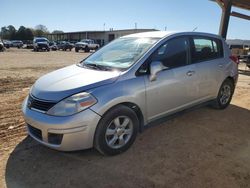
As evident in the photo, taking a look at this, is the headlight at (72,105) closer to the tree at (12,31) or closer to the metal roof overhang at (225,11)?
the metal roof overhang at (225,11)

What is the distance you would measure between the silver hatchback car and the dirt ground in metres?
0.30

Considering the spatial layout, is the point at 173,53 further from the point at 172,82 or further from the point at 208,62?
the point at 208,62

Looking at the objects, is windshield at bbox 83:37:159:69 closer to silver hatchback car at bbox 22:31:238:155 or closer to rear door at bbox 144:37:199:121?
silver hatchback car at bbox 22:31:238:155

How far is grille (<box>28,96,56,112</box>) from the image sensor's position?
3242mm

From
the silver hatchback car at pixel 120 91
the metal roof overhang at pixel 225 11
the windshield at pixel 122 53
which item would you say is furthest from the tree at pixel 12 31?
the silver hatchback car at pixel 120 91

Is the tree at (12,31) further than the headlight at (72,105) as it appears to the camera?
Yes

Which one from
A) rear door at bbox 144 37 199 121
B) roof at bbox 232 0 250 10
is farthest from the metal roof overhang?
rear door at bbox 144 37 199 121

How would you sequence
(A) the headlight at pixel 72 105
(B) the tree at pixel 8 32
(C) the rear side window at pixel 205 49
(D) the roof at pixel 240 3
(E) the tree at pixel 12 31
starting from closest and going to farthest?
(A) the headlight at pixel 72 105, (C) the rear side window at pixel 205 49, (D) the roof at pixel 240 3, (E) the tree at pixel 12 31, (B) the tree at pixel 8 32

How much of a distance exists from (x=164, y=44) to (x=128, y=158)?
1.88 meters

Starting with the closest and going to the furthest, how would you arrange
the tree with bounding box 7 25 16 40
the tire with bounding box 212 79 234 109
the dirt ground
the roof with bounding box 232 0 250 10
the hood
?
the dirt ground
the hood
the tire with bounding box 212 79 234 109
the roof with bounding box 232 0 250 10
the tree with bounding box 7 25 16 40

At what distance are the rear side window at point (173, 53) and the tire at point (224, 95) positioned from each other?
1.53m

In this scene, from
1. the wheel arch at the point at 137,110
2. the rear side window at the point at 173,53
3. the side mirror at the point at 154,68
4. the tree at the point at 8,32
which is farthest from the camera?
Result: the tree at the point at 8,32

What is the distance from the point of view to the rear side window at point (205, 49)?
15.4 ft

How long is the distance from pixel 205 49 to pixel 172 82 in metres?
1.38
